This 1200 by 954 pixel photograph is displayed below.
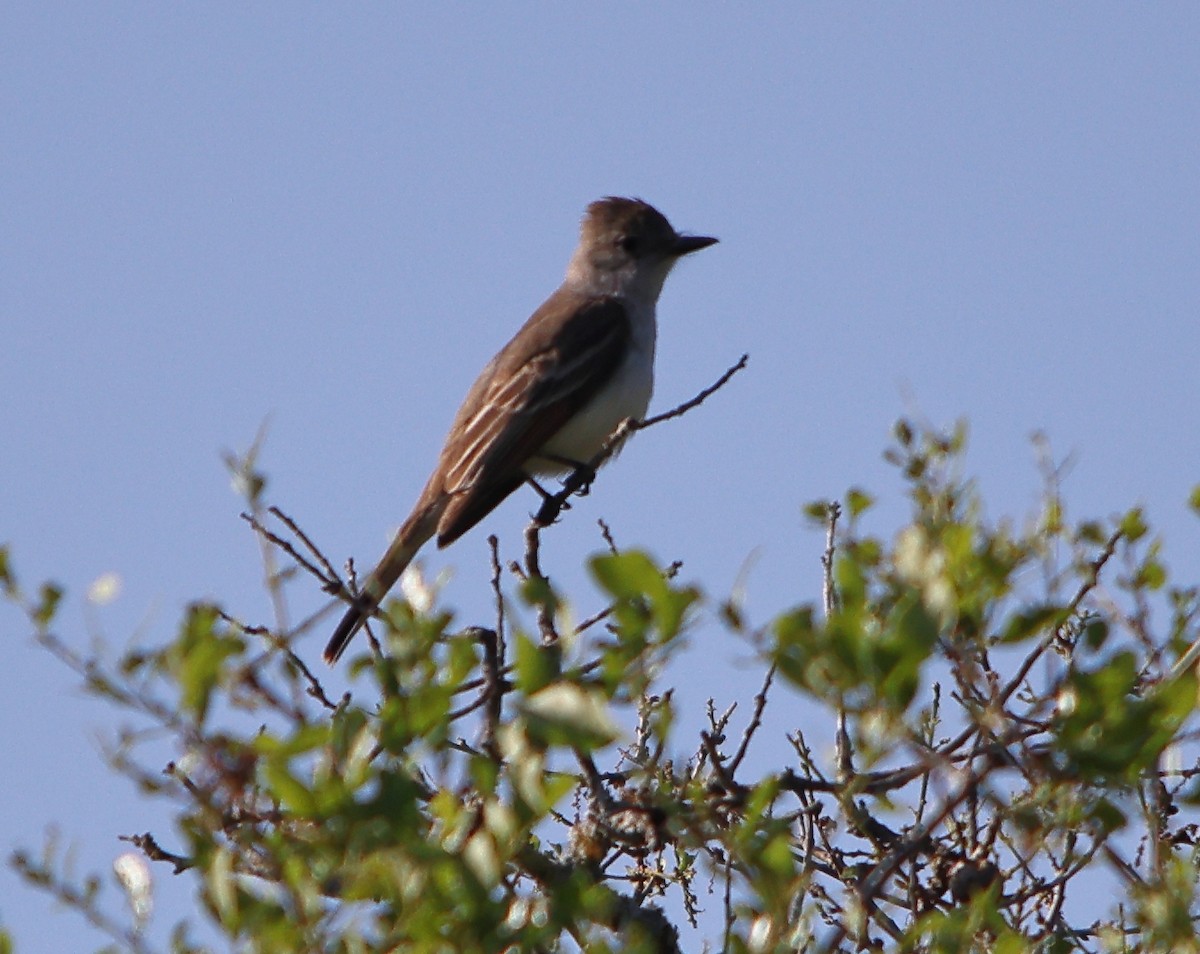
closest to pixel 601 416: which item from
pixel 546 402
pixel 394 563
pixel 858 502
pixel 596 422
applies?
pixel 596 422

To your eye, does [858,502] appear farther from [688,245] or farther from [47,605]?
[688,245]

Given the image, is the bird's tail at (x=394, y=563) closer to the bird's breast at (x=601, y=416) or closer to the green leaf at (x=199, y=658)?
the bird's breast at (x=601, y=416)

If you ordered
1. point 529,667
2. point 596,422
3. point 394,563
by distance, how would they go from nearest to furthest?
point 529,667, point 394,563, point 596,422

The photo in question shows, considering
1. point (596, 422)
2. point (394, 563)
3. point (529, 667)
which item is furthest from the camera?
point (596, 422)

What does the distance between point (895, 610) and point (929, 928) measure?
634 millimetres

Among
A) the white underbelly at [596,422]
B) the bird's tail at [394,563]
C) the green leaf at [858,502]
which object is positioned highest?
the white underbelly at [596,422]

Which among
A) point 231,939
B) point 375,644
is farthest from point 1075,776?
point 375,644

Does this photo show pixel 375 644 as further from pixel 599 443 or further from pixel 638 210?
pixel 638 210

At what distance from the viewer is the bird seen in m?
7.53

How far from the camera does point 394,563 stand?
6953 millimetres

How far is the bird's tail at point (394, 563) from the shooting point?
653 cm

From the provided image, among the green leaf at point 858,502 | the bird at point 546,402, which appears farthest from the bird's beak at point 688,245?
the green leaf at point 858,502

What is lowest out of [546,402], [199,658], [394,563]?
[199,658]

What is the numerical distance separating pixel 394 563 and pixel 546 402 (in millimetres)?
1265
